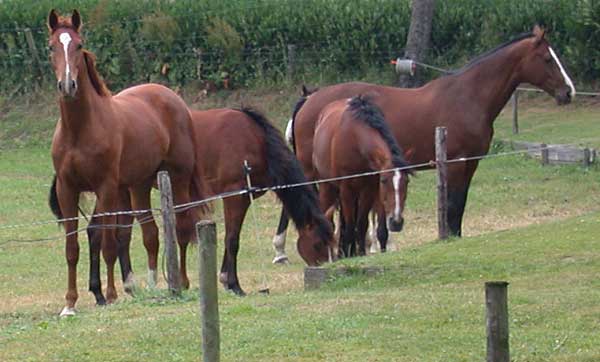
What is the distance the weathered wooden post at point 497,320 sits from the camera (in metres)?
6.11

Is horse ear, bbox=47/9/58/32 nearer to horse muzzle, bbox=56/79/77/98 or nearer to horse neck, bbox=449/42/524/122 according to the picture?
horse muzzle, bbox=56/79/77/98

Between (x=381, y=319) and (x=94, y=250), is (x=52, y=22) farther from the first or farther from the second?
(x=381, y=319)

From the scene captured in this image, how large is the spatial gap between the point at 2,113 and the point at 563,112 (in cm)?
1445

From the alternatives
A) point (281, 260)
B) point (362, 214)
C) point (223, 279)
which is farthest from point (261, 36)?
point (223, 279)

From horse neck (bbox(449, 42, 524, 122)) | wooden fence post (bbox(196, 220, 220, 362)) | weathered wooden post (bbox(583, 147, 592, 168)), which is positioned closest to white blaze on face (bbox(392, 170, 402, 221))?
horse neck (bbox(449, 42, 524, 122))

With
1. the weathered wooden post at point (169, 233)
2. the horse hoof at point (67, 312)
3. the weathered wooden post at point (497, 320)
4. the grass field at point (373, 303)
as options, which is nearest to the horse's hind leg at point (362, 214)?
the grass field at point (373, 303)

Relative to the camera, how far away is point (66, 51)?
1176cm

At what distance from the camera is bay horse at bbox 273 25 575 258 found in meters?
17.0

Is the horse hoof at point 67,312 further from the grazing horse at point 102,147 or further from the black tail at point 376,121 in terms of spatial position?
the black tail at point 376,121

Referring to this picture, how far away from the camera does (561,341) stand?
9094mm

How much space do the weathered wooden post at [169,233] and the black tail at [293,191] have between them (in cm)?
301

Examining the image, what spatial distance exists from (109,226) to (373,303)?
3.14 metres

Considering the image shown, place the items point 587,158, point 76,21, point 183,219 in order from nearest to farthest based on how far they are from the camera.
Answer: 1. point 76,21
2. point 183,219
3. point 587,158

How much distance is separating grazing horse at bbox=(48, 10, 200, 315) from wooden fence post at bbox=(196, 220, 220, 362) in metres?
5.05
